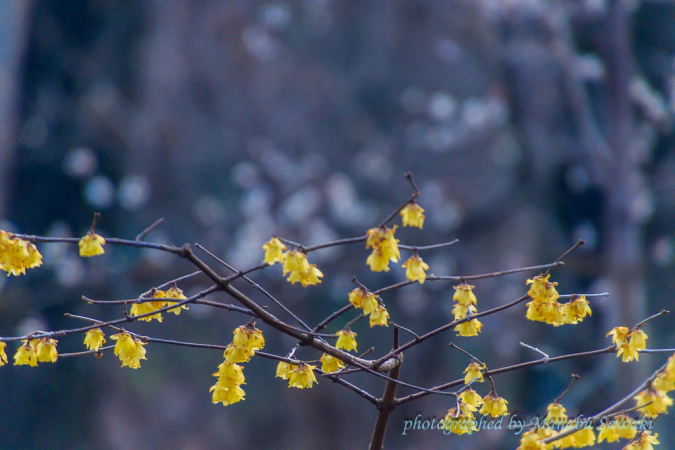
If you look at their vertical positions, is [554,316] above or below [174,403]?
below

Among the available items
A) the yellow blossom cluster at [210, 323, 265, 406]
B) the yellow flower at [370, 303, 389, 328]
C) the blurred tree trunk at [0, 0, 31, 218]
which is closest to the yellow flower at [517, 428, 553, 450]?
the yellow flower at [370, 303, 389, 328]

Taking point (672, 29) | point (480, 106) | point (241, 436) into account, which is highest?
point (672, 29)

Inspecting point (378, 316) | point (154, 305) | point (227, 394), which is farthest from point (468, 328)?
point (154, 305)

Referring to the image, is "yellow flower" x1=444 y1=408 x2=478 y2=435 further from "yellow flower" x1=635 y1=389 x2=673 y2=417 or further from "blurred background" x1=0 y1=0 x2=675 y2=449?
"blurred background" x1=0 y1=0 x2=675 y2=449

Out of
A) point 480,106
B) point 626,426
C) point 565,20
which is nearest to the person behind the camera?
point 626,426

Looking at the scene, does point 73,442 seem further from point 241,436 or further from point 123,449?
point 241,436

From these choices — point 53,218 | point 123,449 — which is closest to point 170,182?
point 53,218
